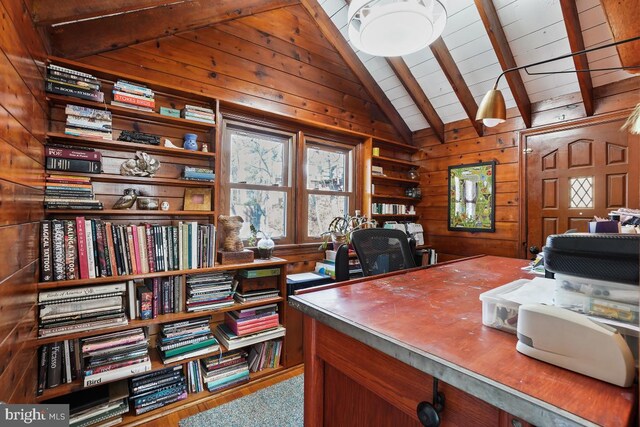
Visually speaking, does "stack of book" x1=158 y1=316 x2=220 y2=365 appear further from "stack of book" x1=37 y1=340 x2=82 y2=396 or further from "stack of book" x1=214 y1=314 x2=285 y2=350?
"stack of book" x1=37 y1=340 x2=82 y2=396

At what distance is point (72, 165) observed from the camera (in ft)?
5.82

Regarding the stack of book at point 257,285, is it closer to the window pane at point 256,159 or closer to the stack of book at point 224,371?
the stack of book at point 224,371

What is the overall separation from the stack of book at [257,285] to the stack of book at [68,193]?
41.6 inches

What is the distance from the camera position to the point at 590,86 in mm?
2732

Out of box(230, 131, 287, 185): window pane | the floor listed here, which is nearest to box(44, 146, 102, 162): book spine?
box(230, 131, 287, 185): window pane

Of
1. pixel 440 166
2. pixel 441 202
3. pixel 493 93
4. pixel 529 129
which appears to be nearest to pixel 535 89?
pixel 529 129

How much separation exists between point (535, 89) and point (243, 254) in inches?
127

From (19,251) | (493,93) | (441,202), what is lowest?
(19,251)

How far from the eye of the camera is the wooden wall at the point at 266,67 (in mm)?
2301

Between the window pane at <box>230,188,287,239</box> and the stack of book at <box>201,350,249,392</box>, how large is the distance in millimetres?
983

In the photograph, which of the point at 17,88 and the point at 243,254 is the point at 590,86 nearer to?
the point at 243,254

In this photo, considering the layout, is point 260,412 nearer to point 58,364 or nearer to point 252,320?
point 252,320

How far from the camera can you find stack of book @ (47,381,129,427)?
170 centimetres

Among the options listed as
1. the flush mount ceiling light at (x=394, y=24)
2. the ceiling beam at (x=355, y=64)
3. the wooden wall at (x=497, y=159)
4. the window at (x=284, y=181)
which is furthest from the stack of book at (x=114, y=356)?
the wooden wall at (x=497, y=159)
